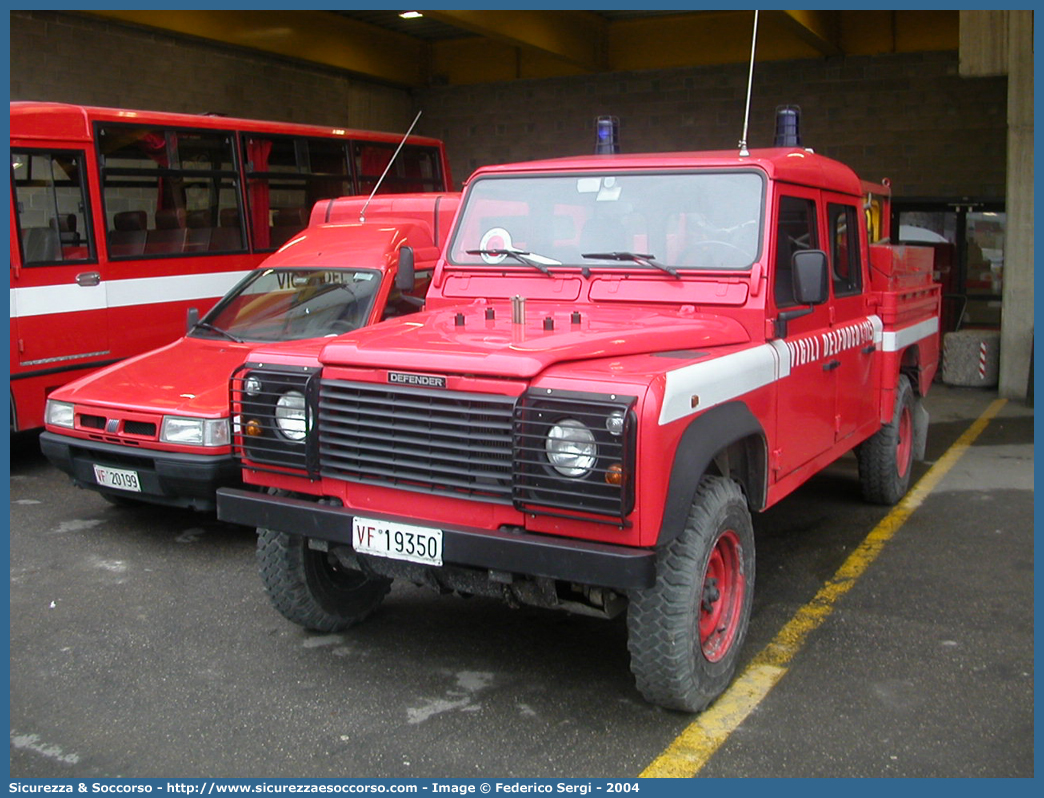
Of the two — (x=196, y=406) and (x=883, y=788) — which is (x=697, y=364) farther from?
(x=196, y=406)

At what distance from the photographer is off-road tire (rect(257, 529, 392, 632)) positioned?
4.45 meters

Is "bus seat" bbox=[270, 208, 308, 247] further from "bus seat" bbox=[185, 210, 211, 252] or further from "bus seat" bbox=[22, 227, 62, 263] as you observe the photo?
"bus seat" bbox=[22, 227, 62, 263]

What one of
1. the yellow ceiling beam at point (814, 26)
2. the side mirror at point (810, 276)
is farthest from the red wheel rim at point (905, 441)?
the yellow ceiling beam at point (814, 26)

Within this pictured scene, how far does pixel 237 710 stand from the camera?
401 cm

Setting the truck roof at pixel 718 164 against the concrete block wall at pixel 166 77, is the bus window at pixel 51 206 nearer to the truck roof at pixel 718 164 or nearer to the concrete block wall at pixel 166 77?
the truck roof at pixel 718 164

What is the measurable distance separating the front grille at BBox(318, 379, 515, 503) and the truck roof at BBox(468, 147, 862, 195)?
172 centimetres

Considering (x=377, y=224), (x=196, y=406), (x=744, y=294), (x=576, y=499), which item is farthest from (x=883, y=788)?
(x=377, y=224)

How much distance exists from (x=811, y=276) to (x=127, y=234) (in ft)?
21.1

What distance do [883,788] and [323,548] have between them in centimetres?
224

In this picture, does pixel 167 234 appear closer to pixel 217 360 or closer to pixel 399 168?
pixel 217 360

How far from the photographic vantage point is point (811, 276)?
445cm

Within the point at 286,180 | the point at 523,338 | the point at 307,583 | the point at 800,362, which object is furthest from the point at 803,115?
the point at 307,583

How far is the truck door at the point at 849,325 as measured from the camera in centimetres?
544

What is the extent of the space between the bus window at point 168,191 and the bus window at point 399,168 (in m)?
1.97
